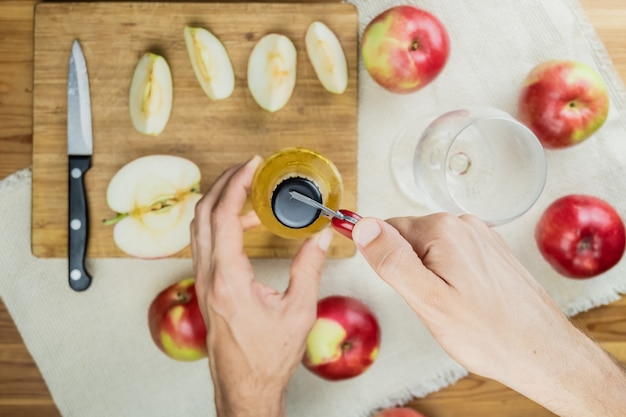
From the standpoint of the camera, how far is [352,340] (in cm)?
97

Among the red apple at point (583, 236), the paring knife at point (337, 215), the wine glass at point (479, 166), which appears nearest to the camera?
the paring knife at point (337, 215)

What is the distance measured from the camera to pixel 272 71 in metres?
0.96

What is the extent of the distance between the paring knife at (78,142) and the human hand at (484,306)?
495 mm

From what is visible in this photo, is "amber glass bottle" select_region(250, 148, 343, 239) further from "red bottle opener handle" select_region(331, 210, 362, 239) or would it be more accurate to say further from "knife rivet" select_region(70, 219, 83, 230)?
"knife rivet" select_region(70, 219, 83, 230)

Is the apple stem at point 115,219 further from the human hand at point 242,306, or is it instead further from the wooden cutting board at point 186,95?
the human hand at point 242,306

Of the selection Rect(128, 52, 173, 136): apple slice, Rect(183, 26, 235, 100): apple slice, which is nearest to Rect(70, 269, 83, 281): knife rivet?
Rect(128, 52, 173, 136): apple slice

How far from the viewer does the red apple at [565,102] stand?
94cm

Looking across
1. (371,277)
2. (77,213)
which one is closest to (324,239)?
(371,277)

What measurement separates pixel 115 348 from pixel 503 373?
0.63m

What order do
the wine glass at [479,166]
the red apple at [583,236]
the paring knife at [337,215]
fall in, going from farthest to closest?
the red apple at [583,236] < the wine glass at [479,166] < the paring knife at [337,215]

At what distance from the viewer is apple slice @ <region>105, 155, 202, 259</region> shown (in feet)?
3.19

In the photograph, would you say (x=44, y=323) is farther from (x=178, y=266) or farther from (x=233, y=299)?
(x=233, y=299)

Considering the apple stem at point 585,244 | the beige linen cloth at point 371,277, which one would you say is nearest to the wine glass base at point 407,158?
the beige linen cloth at point 371,277

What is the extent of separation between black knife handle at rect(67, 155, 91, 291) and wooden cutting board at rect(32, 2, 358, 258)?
2 centimetres
